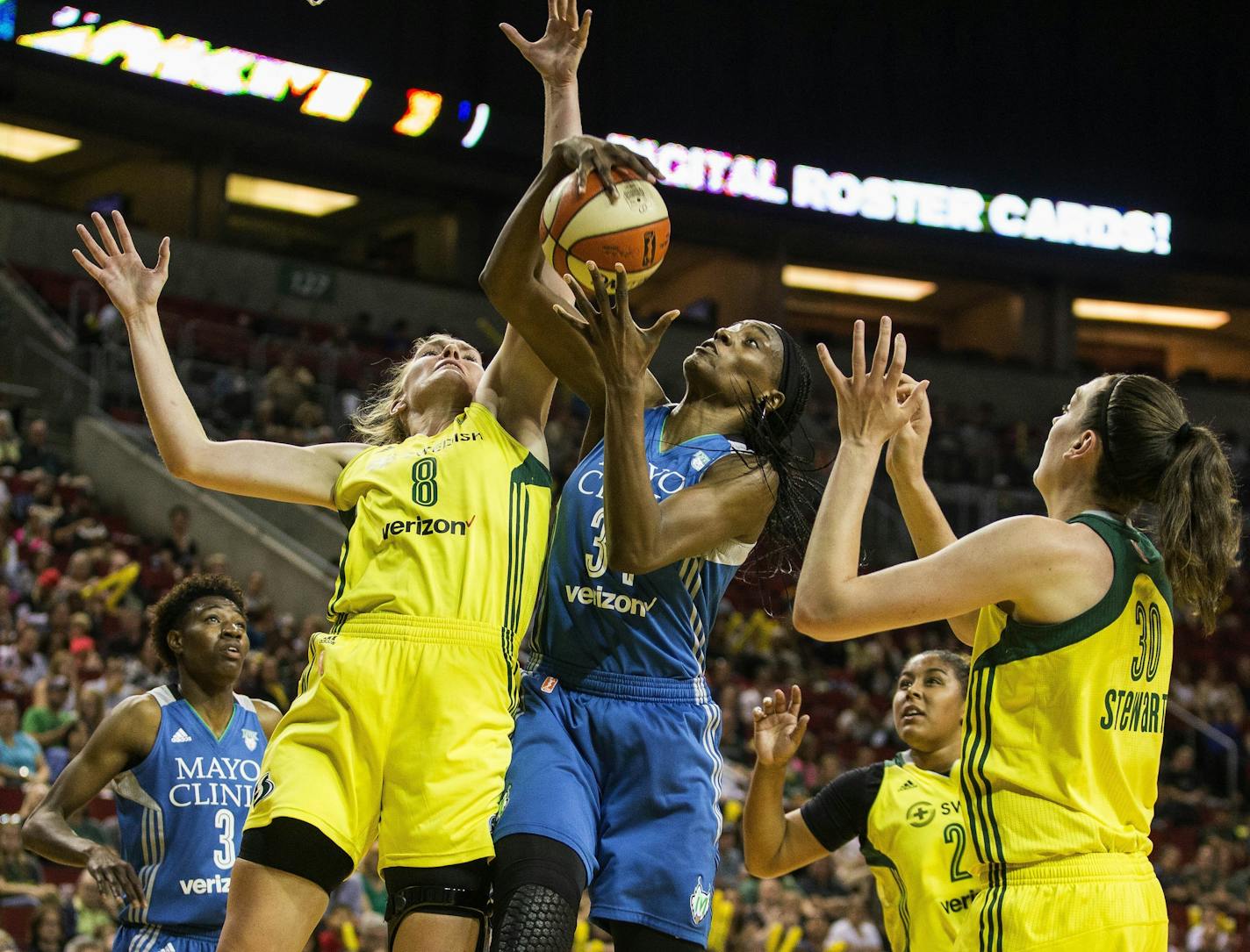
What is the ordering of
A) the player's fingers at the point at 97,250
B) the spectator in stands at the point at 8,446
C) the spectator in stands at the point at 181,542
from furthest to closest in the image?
the spectator in stands at the point at 8,446 < the spectator in stands at the point at 181,542 < the player's fingers at the point at 97,250

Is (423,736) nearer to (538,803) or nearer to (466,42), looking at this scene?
(538,803)

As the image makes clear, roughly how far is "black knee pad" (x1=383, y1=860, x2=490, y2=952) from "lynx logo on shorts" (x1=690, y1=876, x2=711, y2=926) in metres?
0.49

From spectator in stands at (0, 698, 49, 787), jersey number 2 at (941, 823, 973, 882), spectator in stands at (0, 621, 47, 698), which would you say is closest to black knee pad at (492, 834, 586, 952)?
jersey number 2 at (941, 823, 973, 882)

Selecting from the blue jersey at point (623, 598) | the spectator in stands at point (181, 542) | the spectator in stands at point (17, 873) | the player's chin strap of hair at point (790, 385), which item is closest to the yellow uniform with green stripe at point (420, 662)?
the blue jersey at point (623, 598)

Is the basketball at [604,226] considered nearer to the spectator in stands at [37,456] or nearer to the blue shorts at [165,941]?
the blue shorts at [165,941]

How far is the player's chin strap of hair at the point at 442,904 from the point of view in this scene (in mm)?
3404

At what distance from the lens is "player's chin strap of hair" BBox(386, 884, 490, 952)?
3.40m

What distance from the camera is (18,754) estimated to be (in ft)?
30.6

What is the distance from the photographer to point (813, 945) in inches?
416

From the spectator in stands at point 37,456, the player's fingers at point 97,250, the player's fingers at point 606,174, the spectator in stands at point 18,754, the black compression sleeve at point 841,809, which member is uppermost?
the spectator in stands at point 37,456

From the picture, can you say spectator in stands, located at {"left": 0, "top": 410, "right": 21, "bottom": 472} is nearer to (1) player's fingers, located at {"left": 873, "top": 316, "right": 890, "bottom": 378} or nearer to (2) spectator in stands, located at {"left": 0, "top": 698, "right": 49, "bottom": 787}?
(2) spectator in stands, located at {"left": 0, "top": 698, "right": 49, "bottom": 787}

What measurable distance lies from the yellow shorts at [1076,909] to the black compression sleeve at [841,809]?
1.87 metres

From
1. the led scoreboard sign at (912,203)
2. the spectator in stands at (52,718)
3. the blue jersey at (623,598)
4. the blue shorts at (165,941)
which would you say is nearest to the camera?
the blue jersey at (623,598)

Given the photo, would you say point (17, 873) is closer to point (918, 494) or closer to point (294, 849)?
point (294, 849)
